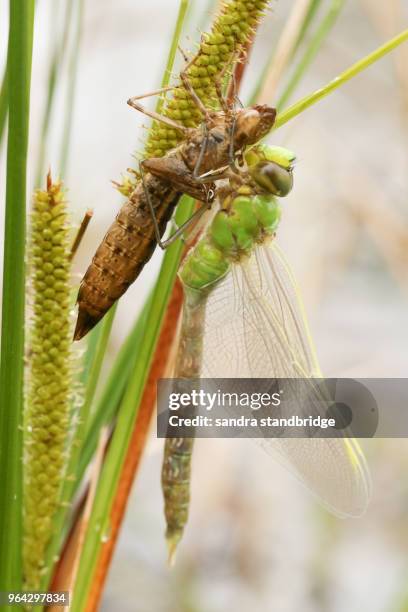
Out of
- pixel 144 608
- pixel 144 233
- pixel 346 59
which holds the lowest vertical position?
pixel 144 608

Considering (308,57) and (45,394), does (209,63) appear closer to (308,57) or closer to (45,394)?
(308,57)

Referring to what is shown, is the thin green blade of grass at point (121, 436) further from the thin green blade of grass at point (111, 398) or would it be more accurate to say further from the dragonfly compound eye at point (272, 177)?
the dragonfly compound eye at point (272, 177)

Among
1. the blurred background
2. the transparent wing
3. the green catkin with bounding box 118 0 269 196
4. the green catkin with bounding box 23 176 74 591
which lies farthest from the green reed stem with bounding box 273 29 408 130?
the blurred background

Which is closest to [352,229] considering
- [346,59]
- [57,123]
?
[346,59]

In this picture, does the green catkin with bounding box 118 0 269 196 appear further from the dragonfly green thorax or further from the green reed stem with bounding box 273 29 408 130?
the dragonfly green thorax

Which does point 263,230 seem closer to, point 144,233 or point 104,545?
point 144,233

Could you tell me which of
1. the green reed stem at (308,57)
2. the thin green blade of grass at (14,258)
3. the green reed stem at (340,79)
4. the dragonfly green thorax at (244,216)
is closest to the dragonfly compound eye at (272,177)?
the dragonfly green thorax at (244,216)
